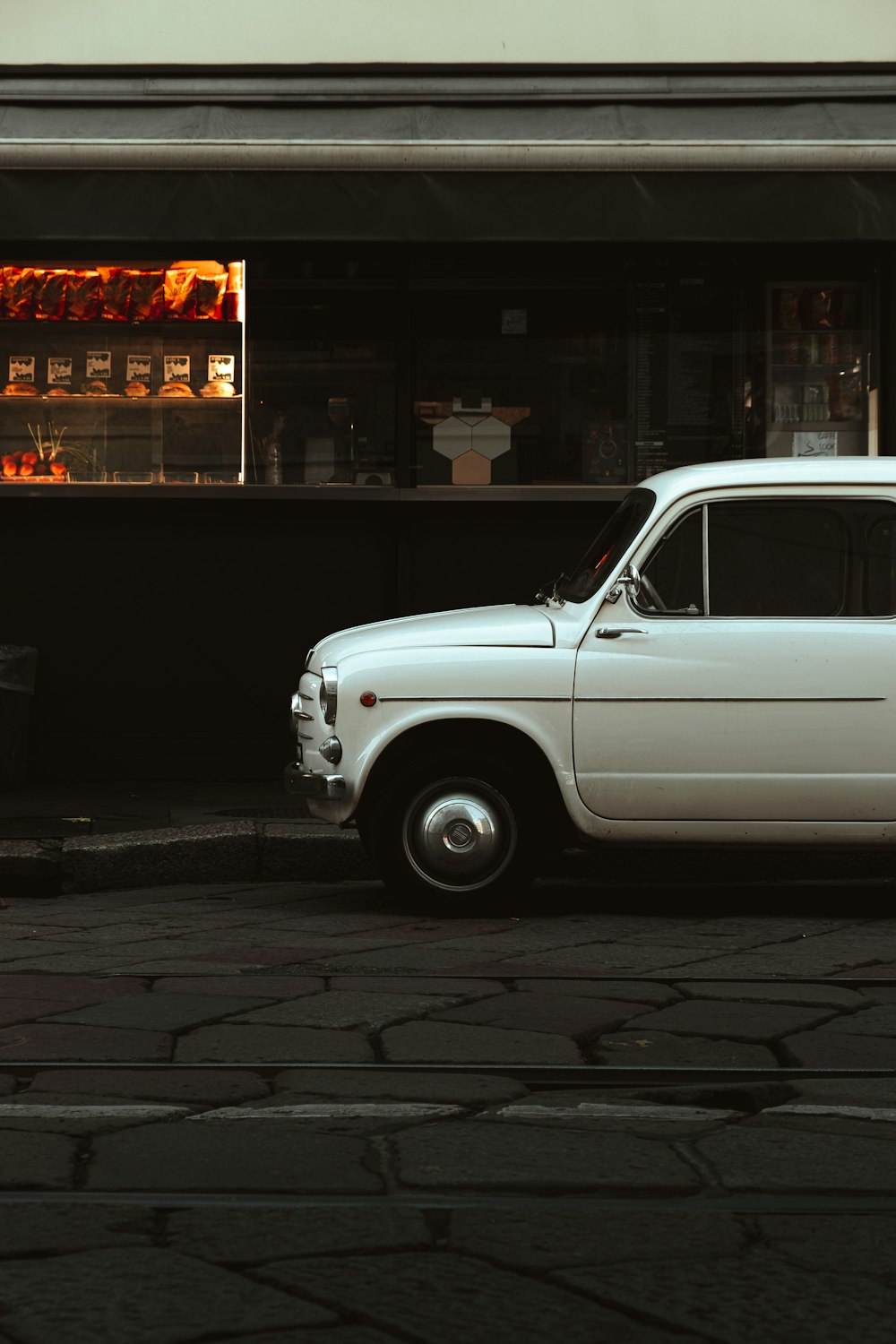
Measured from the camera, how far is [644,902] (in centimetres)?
773

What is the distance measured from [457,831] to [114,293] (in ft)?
16.5

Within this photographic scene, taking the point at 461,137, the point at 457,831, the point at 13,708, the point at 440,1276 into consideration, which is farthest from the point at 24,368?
the point at 440,1276

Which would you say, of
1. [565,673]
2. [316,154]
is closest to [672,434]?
[316,154]

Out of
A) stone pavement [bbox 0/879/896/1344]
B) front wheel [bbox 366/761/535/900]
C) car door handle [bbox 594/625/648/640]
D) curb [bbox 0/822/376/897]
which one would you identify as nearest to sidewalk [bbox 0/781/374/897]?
curb [bbox 0/822/376/897]

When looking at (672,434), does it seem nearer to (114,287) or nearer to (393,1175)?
(114,287)

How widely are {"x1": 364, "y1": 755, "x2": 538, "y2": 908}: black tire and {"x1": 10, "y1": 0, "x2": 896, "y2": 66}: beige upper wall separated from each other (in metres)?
5.50

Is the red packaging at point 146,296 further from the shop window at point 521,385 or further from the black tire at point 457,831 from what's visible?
the black tire at point 457,831

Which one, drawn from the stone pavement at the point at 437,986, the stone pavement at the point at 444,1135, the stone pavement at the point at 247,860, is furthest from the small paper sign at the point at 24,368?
the stone pavement at the point at 444,1135

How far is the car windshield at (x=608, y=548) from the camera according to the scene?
7230 millimetres

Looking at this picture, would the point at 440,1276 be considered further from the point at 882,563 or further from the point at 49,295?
the point at 49,295

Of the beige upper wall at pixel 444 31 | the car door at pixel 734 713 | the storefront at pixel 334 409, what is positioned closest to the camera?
the car door at pixel 734 713

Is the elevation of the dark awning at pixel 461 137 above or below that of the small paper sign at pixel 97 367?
above

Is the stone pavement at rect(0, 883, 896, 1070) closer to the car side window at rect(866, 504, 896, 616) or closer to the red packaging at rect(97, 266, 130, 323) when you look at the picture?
the car side window at rect(866, 504, 896, 616)

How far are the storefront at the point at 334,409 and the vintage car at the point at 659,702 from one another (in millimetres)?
3447
